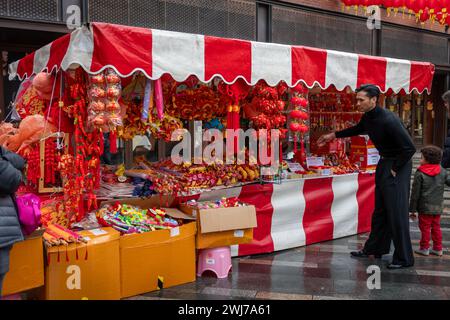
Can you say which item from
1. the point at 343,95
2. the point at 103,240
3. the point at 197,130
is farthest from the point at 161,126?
the point at 343,95

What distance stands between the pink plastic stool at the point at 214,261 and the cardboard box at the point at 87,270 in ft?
3.23

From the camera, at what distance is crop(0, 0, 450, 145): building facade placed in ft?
26.3

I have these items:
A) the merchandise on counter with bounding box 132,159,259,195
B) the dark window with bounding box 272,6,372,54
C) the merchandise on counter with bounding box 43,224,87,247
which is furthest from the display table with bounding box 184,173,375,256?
the dark window with bounding box 272,6,372,54

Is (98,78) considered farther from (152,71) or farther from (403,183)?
(403,183)

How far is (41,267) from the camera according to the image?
134 inches

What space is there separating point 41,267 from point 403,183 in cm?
352

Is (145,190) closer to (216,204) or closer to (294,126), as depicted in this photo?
(216,204)

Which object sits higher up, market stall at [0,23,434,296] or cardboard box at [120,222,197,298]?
market stall at [0,23,434,296]

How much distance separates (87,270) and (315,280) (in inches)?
A: 86.5

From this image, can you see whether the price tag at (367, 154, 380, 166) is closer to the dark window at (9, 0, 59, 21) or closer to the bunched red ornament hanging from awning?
the dark window at (9, 0, 59, 21)

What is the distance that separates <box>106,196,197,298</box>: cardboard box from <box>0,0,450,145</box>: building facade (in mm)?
5041

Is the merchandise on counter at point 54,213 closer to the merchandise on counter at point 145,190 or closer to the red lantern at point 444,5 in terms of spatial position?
the merchandise on counter at point 145,190

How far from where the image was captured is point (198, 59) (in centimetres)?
433

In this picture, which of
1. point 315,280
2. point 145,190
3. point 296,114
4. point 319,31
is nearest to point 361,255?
A: point 315,280
